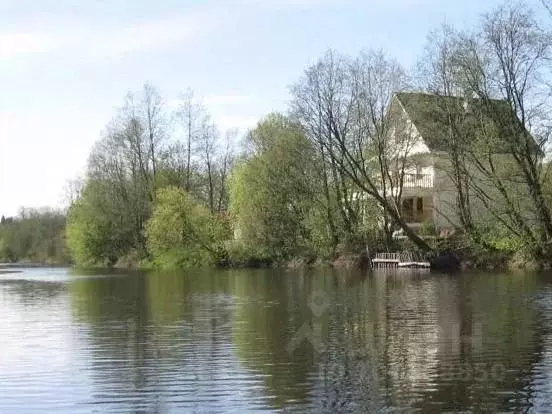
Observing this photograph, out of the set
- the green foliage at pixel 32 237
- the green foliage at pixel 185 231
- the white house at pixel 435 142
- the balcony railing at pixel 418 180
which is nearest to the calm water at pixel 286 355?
the white house at pixel 435 142

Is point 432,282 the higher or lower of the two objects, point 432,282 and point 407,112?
the lower

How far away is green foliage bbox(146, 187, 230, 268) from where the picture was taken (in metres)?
76.3

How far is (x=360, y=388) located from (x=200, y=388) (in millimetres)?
2661

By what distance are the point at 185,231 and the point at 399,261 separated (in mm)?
26377

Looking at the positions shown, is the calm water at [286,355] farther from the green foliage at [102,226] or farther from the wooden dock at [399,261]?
the green foliage at [102,226]

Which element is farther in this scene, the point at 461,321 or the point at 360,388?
the point at 461,321

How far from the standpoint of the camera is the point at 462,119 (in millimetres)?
52938

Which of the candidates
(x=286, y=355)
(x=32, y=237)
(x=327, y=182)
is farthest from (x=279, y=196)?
(x=32, y=237)

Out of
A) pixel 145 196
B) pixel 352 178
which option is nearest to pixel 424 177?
pixel 352 178

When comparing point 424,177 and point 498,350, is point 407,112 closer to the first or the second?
point 424,177

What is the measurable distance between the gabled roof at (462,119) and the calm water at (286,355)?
20.7m

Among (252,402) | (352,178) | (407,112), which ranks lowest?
(252,402)

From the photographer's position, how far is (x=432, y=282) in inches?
1540

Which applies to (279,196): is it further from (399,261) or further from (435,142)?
(435,142)
